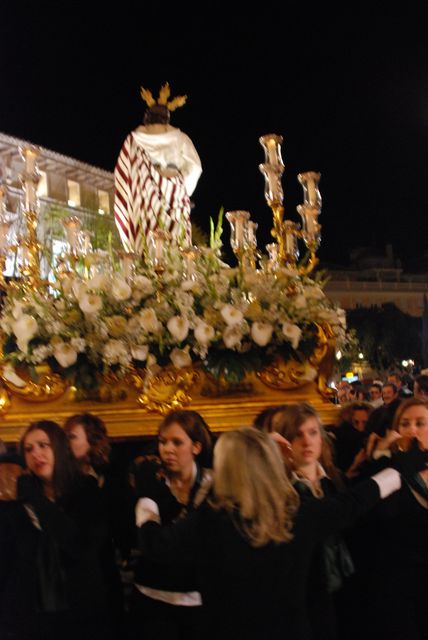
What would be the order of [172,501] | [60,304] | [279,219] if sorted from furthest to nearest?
1. [279,219]
2. [60,304]
3. [172,501]

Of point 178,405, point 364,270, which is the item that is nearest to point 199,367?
point 178,405

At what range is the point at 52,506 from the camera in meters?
3.62

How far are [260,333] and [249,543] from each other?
2488mm

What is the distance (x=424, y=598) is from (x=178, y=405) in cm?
205

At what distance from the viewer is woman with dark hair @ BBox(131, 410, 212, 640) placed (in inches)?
151

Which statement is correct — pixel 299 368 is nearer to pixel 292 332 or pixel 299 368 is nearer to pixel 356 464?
pixel 292 332

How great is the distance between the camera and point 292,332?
18.0 ft

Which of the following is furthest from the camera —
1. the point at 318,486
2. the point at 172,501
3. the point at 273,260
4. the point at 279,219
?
the point at 273,260

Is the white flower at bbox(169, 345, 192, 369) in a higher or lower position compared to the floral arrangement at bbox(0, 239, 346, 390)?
lower

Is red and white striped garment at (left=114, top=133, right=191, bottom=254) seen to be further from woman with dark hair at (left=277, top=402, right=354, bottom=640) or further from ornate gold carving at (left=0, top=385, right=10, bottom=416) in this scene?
woman with dark hair at (left=277, top=402, right=354, bottom=640)

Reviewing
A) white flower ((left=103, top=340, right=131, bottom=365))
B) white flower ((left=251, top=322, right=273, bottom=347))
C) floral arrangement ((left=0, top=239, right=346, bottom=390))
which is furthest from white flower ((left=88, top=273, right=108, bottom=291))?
white flower ((left=251, top=322, right=273, bottom=347))

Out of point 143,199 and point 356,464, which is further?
point 143,199

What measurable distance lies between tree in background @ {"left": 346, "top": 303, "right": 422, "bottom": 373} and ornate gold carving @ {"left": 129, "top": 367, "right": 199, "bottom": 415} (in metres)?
47.8

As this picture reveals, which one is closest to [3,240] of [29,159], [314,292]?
[29,159]
